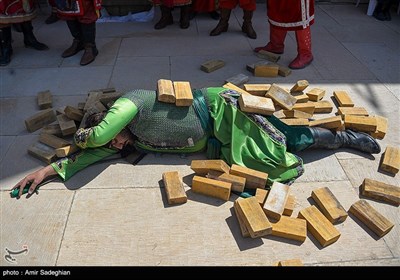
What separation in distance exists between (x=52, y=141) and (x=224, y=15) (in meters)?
3.52

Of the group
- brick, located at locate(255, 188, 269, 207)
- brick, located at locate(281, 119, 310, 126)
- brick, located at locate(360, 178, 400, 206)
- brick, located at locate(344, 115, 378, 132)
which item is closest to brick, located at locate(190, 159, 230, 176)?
brick, located at locate(255, 188, 269, 207)

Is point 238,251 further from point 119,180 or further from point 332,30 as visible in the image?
point 332,30

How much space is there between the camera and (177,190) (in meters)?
2.64

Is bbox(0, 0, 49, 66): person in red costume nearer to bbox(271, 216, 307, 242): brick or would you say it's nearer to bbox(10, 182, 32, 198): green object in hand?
bbox(10, 182, 32, 198): green object in hand

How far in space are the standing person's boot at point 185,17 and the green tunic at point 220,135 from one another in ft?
10.8

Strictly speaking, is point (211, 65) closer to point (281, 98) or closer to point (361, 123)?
point (281, 98)

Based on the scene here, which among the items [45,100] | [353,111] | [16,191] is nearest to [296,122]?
[353,111]

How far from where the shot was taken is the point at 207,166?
277cm

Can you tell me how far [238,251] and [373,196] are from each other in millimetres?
1205

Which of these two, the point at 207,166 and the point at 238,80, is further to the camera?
the point at 238,80

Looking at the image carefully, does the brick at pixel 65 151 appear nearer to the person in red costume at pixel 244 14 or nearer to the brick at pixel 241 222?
the brick at pixel 241 222

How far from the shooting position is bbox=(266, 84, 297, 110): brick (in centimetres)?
345
